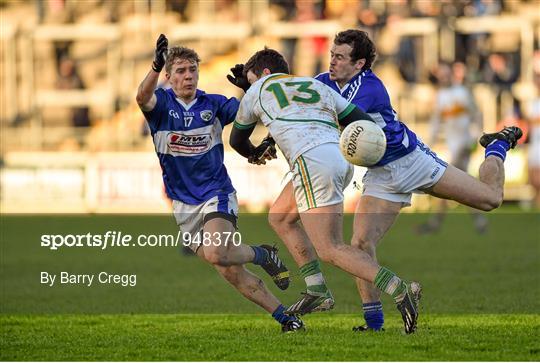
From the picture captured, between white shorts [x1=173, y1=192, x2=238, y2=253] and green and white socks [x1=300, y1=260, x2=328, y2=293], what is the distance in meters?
0.69

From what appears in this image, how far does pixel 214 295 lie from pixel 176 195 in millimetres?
2615

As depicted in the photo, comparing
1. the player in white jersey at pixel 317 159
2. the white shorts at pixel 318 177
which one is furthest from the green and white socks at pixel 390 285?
the white shorts at pixel 318 177

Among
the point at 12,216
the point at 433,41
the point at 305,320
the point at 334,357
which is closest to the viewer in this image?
the point at 334,357

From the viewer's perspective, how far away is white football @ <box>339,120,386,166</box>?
24.6 ft

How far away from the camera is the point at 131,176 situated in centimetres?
2258

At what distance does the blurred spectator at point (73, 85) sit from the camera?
27.2 meters

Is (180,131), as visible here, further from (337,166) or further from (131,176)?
(131,176)

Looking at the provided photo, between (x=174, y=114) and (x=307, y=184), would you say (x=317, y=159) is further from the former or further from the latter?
(x=174, y=114)

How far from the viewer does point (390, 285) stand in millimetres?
7484

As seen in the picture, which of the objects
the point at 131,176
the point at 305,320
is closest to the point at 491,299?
the point at 305,320

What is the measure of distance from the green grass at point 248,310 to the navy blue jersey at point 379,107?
1.27 metres

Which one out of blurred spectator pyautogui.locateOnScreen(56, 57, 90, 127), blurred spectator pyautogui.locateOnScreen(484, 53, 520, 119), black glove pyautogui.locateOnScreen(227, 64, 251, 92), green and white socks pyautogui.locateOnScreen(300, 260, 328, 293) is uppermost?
black glove pyautogui.locateOnScreen(227, 64, 251, 92)

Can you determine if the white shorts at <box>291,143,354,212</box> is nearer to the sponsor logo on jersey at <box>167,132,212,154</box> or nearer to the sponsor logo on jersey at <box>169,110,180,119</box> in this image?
the sponsor logo on jersey at <box>167,132,212,154</box>

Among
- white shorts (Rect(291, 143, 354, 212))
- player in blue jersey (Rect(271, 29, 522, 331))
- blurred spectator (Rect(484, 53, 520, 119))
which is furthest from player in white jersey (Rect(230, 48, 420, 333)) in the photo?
blurred spectator (Rect(484, 53, 520, 119))
